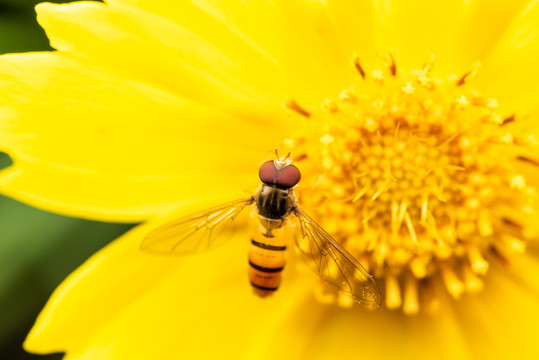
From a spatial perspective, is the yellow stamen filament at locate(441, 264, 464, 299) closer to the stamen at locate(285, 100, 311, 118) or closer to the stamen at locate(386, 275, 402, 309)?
the stamen at locate(386, 275, 402, 309)

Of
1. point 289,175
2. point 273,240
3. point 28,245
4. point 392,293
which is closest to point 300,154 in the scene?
point 289,175

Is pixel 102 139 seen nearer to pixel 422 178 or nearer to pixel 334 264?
pixel 334 264

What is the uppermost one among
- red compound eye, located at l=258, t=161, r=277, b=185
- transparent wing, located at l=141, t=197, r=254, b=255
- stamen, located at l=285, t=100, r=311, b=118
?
stamen, located at l=285, t=100, r=311, b=118

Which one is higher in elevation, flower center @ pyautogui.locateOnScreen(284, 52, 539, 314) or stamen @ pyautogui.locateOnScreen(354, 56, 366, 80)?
stamen @ pyautogui.locateOnScreen(354, 56, 366, 80)

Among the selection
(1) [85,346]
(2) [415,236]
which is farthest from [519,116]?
(1) [85,346]

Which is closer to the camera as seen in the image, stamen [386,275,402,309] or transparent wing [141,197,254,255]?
transparent wing [141,197,254,255]

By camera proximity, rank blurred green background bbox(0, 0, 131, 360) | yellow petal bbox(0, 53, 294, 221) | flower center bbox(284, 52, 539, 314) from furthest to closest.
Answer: blurred green background bbox(0, 0, 131, 360) → flower center bbox(284, 52, 539, 314) → yellow petal bbox(0, 53, 294, 221)

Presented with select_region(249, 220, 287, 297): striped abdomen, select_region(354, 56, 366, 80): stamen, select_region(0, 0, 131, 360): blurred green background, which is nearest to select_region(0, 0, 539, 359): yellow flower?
select_region(354, 56, 366, 80): stamen
